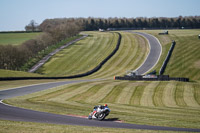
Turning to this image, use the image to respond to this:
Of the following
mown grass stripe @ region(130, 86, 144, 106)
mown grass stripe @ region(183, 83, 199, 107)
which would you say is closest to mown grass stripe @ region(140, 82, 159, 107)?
mown grass stripe @ region(130, 86, 144, 106)

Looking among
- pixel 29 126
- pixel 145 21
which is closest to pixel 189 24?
pixel 145 21

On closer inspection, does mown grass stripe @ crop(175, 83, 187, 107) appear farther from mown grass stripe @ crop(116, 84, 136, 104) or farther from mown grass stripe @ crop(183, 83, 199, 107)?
mown grass stripe @ crop(116, 84, 136, 104)

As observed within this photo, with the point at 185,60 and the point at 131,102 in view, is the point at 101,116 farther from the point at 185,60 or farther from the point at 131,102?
the point at 185,60

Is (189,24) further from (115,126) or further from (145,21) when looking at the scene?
(115,126)

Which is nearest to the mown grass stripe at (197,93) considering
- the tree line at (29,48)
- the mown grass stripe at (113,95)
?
the mown grass stripe at (113,95)

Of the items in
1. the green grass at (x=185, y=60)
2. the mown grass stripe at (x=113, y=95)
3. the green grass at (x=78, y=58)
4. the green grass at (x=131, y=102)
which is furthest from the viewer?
the green grass at (x=78, y=58)

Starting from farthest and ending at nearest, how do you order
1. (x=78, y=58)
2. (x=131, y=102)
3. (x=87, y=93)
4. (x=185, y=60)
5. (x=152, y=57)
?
(x=78, y=58), (x=152, y=57), (x=185, y=60), (x=87, y=93), (x=131, y=102)

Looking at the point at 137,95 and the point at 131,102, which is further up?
the point at 131,102

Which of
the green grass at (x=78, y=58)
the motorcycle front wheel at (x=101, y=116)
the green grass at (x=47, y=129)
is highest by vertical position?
the green grass at (x=47, y=129)

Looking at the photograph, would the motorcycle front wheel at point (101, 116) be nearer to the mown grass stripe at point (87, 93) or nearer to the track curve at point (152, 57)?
the mown grass stripe at point (87, 93)

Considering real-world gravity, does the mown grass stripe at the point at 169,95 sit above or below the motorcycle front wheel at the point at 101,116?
below

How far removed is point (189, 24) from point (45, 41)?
329ft

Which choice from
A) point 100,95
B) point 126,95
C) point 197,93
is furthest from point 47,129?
point 197,93

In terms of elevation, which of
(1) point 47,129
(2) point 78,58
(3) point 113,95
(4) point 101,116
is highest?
(1) point 47,129
